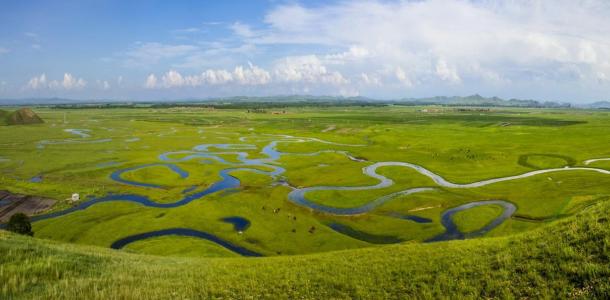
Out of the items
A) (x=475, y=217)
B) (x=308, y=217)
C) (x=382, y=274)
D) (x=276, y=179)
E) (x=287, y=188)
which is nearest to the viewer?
(x=382, y=274)

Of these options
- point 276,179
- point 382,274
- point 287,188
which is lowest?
point 287,188

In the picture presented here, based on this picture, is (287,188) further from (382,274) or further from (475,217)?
(382,274)

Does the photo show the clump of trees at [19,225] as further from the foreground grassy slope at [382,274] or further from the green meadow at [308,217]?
the foreground grassy slope at [382,274]

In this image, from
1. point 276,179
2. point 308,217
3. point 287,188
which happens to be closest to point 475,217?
point 308,217

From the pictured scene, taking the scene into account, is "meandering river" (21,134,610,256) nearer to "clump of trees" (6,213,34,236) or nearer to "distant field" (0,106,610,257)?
"distant field" (0,106,610,257)

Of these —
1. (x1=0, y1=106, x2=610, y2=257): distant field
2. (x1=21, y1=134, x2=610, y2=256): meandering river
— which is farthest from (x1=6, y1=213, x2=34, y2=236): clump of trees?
(x1=21, y1=134, x2=610, y2=256): meandering river
